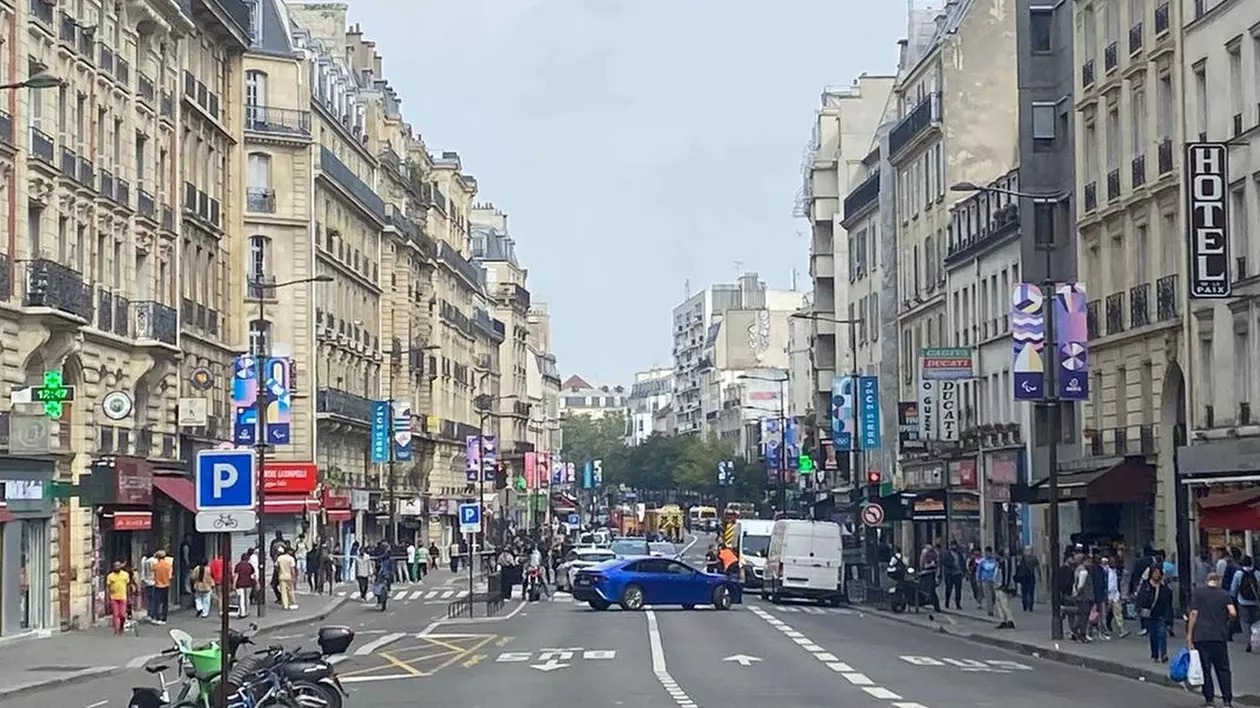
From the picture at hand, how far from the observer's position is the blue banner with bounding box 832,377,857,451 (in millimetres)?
84750

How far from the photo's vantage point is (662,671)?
103 ft

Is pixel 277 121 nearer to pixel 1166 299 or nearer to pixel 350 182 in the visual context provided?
pixel 350 182

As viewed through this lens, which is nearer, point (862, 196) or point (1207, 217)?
point (1207, 217)

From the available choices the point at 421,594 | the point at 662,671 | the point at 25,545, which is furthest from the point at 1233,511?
the point at 421,594

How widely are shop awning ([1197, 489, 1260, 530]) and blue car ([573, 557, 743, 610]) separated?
20.1 m

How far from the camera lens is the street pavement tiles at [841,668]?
26.1 meters

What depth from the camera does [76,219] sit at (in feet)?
156

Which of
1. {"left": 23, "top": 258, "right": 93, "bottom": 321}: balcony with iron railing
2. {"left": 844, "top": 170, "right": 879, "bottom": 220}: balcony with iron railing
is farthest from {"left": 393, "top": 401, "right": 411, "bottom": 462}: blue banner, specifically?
{"left": 23, "top": 258, "right": 93, "bottom": 321}: balcony with iron railing

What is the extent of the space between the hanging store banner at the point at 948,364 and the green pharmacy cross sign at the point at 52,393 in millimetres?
29671

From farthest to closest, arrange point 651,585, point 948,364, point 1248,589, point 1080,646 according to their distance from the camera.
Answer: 1. point 948,364
2. point 651,585
3. point 1080,646
4. point 1248,589

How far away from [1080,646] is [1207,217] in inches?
328

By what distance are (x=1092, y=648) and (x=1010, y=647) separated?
2.93m

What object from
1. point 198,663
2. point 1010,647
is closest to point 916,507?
point 1010,647

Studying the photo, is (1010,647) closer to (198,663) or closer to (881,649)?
(881,649)
